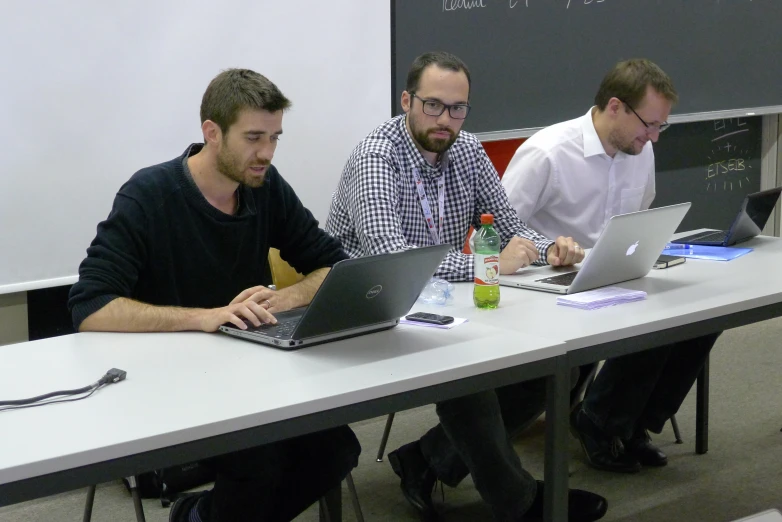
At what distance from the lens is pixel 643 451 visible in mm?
2975

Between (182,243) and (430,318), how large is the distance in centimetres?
62

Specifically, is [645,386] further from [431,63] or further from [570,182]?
[431,63]

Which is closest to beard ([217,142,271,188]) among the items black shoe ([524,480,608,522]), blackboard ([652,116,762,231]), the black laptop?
black shoe ([524,480,608,522])

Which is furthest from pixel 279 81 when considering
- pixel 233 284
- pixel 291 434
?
pixel 291 434

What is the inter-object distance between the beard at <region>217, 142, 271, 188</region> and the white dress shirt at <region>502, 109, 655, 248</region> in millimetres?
1120

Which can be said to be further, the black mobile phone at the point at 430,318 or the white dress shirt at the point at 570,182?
the white dress shirt at the point at 570,182

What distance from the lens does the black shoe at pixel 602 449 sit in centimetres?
292

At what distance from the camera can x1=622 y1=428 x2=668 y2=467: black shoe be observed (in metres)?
2.97

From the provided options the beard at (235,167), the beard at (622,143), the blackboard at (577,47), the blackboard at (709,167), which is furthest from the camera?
the blackboard at (709,167)

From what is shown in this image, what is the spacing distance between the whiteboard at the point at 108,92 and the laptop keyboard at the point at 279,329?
116cm

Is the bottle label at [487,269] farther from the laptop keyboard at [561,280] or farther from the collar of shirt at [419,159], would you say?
the collar of shirt at [419,159]

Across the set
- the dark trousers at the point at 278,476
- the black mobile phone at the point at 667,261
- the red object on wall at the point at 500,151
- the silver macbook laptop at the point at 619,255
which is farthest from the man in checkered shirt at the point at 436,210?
the red object on wall at the point at 500,151

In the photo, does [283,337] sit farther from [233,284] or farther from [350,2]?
[350,2]

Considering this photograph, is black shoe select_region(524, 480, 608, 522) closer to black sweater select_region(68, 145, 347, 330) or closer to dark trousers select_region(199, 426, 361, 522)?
dark trousers select_region(199, 426, 361, 522)
